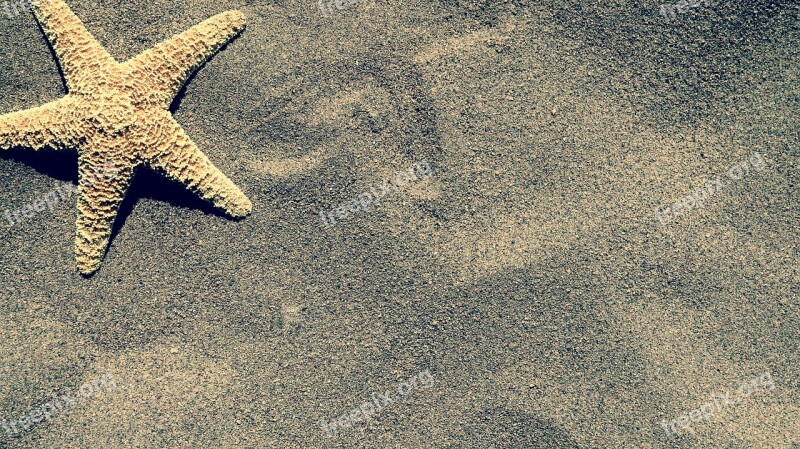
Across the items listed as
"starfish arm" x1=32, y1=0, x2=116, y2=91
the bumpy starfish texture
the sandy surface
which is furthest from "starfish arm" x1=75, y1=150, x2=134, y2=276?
"starfish arm" x1=32, y1=0, x2=116, y2=91

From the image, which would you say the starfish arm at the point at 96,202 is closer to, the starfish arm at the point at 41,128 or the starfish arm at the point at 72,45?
the starfish arm at the point at 41,128

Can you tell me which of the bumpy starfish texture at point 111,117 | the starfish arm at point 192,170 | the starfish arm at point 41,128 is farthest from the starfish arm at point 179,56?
the starfish arm at point 41,128

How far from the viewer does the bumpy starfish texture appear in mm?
2406

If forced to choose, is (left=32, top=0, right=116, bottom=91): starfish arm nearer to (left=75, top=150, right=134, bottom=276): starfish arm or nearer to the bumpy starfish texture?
the bumpy starfish texture

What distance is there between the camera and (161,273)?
2.76 meters

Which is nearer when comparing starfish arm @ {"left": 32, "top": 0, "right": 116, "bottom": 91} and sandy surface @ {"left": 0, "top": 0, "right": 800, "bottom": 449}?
starfish arm @ {"left": 32, "top": 0, "right": 116, "bottom": 91}

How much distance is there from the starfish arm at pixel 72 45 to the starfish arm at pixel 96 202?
36cm

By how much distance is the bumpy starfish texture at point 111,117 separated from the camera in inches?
94.7

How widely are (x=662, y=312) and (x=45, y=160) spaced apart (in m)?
3.49

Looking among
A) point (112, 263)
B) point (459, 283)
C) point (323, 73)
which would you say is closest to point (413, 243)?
point (459, 283)

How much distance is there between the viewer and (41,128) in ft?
8.08

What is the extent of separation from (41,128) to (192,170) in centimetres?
74

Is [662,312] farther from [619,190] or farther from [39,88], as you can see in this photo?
[39,88]

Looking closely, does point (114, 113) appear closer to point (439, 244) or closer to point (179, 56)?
point (179, 56)
